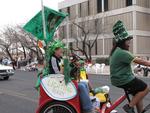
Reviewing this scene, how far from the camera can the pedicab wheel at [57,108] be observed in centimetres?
623

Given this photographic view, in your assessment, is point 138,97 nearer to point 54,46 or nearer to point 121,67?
point 121,67

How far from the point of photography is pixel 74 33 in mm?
65938

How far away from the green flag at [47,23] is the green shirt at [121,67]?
5.19ft

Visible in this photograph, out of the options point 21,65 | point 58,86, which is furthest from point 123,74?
point 21,65

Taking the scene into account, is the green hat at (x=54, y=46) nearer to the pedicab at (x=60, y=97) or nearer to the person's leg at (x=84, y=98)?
the pedicab at (x=60, y=97)

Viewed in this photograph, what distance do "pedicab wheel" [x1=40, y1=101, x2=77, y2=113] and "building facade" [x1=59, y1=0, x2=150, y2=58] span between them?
5252 centimetres

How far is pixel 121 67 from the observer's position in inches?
231

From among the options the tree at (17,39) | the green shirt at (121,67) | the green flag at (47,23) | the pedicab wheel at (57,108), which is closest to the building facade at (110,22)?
the tree at (17,39)

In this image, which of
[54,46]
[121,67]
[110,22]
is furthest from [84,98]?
[110,22]

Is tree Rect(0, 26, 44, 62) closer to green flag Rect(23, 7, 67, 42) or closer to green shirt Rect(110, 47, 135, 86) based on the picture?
green flag Rect(23, 7, 67, 42)

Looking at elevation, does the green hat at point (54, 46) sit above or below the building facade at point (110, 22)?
below

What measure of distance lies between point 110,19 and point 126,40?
5948cm

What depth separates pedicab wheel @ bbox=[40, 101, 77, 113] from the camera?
20.4 feet

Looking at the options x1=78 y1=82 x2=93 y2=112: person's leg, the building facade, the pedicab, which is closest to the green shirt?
the pedicab
